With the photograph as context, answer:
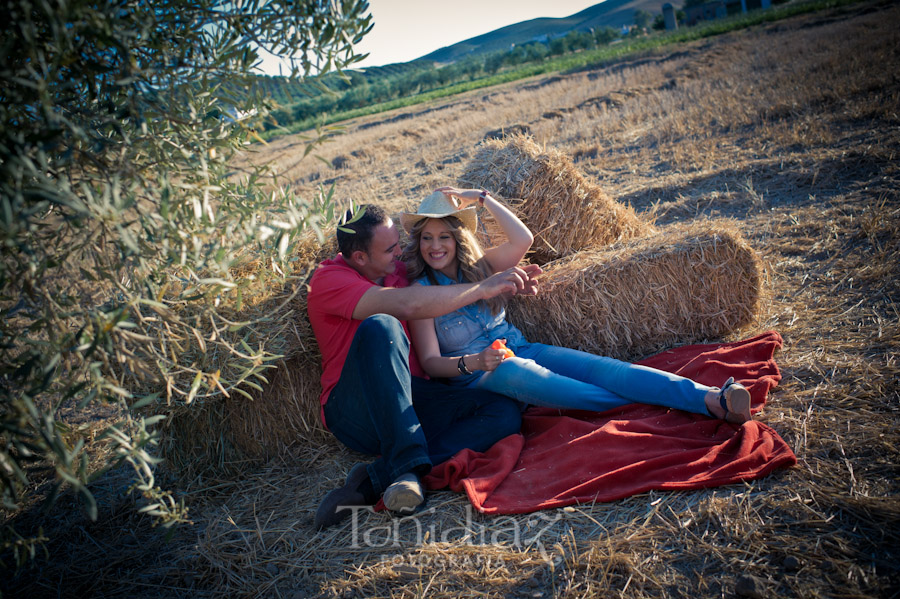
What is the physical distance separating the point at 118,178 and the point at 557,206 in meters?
3.57

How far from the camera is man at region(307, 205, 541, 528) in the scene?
2.85 meters

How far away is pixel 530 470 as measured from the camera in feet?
9.44

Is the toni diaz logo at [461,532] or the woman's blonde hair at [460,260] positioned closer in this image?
the toni diaz logo at [461,532]

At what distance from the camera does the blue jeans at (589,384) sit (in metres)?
3.03

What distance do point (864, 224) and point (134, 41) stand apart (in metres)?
5.41

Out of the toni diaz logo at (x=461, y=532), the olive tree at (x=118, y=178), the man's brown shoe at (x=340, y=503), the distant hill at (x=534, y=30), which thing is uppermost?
the distant hill at (x=534, y=30)

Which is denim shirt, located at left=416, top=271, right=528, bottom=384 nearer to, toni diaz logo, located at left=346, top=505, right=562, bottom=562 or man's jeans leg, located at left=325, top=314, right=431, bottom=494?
man's jeans leg, located at left=325, top=314, right=431, bottom=494

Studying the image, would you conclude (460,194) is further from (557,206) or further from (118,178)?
(118,178)

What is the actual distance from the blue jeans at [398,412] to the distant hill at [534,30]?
128 metres

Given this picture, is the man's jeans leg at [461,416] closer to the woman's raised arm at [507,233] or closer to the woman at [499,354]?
the woman at [499,354]

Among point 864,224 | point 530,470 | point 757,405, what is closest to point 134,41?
point 530,470

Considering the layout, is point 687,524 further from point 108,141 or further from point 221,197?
point 108,141

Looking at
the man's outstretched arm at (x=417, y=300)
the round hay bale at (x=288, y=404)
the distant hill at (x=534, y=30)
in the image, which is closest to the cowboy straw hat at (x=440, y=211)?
the man's outstretched arm at (x=417, y=300)

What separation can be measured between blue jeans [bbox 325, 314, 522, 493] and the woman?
144 mm
